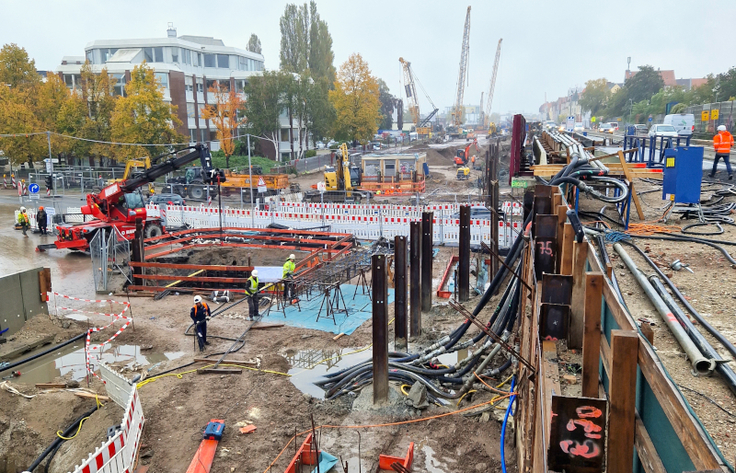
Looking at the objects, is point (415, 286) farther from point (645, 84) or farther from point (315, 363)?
point (645, 84)

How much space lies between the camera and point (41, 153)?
42156 mm

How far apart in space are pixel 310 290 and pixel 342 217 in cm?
886

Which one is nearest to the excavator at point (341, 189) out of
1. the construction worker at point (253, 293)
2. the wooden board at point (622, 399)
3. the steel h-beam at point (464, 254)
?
the steel h-beam at point (464, 254)

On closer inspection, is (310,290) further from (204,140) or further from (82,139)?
(204,140)

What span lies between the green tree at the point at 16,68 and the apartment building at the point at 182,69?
653 cm

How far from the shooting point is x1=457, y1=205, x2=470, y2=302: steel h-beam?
546 inches

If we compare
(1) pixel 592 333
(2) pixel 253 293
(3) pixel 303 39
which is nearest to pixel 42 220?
(2) pixel 253 293

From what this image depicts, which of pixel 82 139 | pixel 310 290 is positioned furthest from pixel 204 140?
pixel 310 290

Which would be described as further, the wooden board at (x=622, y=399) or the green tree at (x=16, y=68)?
the green tree at (x=16, y=68)

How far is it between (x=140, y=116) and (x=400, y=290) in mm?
34763

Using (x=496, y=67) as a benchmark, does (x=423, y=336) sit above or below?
below

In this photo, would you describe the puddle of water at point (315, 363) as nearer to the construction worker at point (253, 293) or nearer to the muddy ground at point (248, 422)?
the muddy ground at point (248, 422)

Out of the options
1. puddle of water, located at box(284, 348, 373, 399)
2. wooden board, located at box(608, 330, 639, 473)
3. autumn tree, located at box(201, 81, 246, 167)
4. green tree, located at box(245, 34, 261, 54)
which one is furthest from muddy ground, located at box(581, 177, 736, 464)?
green tree, located at box(245, 34, 261, 54)

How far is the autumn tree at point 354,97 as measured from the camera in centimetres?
5578
